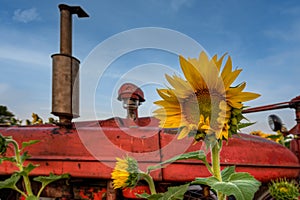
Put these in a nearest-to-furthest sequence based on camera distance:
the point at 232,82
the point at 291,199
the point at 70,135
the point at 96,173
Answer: the point at 232,82
the point at 291,199
the point at 96,173
the point at 70,135

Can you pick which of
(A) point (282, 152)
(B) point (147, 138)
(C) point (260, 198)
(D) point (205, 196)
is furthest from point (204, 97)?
(C) point (260, 198)

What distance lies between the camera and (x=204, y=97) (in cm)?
77

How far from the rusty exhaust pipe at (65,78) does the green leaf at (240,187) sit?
4.37 feet

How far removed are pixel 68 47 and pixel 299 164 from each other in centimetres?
163

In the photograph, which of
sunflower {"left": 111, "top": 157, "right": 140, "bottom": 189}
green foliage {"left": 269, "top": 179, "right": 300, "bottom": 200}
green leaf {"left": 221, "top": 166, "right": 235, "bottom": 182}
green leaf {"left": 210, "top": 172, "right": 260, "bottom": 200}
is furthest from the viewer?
green foliage {"left": 269, "top": 179, "right": 300, "bottom": 200}

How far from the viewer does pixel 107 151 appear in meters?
1.68

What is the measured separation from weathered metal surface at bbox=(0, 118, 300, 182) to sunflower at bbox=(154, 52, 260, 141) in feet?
2.74

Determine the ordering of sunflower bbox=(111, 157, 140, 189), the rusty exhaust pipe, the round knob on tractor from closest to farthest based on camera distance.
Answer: sunflower bbox=(111, 157, 140, 189) → the rusty exhaust pipe → the round knob on tractor

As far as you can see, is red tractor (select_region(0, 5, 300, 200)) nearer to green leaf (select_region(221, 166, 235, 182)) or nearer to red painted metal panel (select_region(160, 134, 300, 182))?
red painted metal panel (select_region(160, 134, 300, 182))

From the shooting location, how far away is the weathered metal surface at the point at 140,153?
1.61 meters

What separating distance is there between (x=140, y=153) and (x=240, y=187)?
38.7 inches

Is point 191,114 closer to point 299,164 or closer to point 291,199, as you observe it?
point 291,199

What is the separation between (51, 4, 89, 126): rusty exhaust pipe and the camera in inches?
72.7

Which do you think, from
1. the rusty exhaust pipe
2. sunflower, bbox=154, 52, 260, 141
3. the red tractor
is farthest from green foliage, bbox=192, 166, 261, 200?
the rusty exhaust pipe
